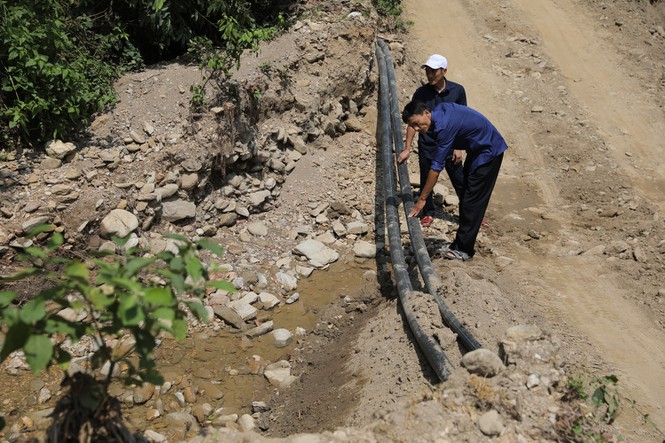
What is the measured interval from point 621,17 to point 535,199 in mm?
6079

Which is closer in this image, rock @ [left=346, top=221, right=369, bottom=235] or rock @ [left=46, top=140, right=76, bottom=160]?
rock @ [left=46, top=140, right=76, bottom=160]

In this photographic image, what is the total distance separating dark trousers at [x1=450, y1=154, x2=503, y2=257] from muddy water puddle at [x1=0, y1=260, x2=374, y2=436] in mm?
1227

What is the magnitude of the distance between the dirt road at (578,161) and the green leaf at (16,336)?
352 cm

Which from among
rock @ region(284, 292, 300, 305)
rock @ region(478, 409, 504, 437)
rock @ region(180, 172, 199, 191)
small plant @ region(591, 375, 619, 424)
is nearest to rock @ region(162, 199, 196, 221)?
rock @ region(180, 172, 199, 191)

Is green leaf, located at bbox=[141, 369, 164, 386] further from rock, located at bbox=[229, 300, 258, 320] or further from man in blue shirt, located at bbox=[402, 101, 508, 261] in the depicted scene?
man in blue shirt, located at bbox=[402, 101, 508, 261]

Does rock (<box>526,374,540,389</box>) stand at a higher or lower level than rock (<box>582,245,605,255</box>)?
higher

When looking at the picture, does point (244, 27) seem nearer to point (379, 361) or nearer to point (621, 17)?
point (379, 361)

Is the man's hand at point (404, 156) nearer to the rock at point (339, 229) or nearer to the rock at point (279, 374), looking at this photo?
the rock at point (339, 229)

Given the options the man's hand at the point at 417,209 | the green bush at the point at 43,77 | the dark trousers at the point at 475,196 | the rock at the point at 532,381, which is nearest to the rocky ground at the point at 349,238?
the rock at the point at 532,381

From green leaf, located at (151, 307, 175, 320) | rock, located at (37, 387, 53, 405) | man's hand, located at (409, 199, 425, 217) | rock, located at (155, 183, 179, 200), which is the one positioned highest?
green leaf, located at (151, 307, 175, 320)

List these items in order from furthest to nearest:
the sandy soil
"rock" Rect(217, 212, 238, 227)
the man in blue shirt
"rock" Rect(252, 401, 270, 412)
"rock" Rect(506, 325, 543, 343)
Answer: "rock" Rect(217, 212, 238, 227) → the man in blue shirt → "rock" Rect(252, 401, 270, 412) → the sandy soil → "rock" Rect(506, 325, 543, 343)

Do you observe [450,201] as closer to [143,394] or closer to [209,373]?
[209,373]

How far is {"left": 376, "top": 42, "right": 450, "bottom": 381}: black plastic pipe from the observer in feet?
12.3

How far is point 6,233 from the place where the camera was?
16.2 ft
